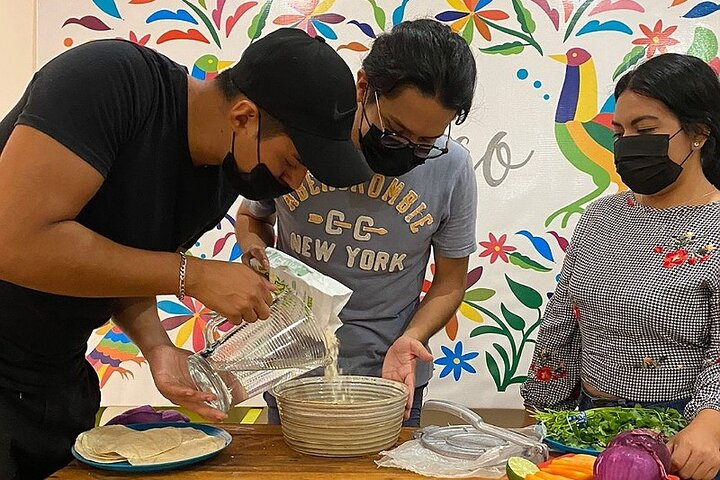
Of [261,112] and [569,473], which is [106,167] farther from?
[569,473]

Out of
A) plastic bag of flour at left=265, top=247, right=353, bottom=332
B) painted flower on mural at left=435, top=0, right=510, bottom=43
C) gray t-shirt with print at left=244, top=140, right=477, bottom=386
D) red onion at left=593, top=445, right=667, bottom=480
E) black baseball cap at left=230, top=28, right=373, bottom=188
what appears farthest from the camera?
painted flower on mural at left=435, top=0, right=510, bottom=43

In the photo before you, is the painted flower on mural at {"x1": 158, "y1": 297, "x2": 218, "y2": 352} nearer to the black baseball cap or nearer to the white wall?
the white wall

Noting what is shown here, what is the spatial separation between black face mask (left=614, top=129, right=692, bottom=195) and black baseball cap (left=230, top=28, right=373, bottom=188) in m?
0.83

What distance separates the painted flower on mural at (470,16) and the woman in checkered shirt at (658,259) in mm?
808

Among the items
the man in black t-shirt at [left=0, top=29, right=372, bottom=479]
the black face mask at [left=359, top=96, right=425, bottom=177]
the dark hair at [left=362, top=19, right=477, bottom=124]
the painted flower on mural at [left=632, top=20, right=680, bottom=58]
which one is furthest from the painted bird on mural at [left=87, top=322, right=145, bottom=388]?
the painted flower on mural at [left=632, top=20, right=680, bottom=58]

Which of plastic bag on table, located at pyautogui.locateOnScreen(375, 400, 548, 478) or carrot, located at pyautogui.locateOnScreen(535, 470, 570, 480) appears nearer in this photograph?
carrot, located at pyautogui.locateOnScreen(535, 470, 570, 480)

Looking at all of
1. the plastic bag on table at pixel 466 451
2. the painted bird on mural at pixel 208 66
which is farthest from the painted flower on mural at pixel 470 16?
the plastic bag on table at pixel 466 451

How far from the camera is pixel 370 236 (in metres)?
1.78

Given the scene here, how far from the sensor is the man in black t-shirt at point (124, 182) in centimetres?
112

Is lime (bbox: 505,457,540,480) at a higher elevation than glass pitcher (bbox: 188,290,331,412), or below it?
below

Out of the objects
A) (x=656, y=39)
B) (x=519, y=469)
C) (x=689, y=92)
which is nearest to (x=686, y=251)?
(x=689, y=92)

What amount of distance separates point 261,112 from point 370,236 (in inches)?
23.4

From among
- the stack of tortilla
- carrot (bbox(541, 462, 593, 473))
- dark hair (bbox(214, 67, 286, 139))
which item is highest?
dark hair (bbox(214, 67, 286, 139))

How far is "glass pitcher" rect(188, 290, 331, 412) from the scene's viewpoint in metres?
1.36
